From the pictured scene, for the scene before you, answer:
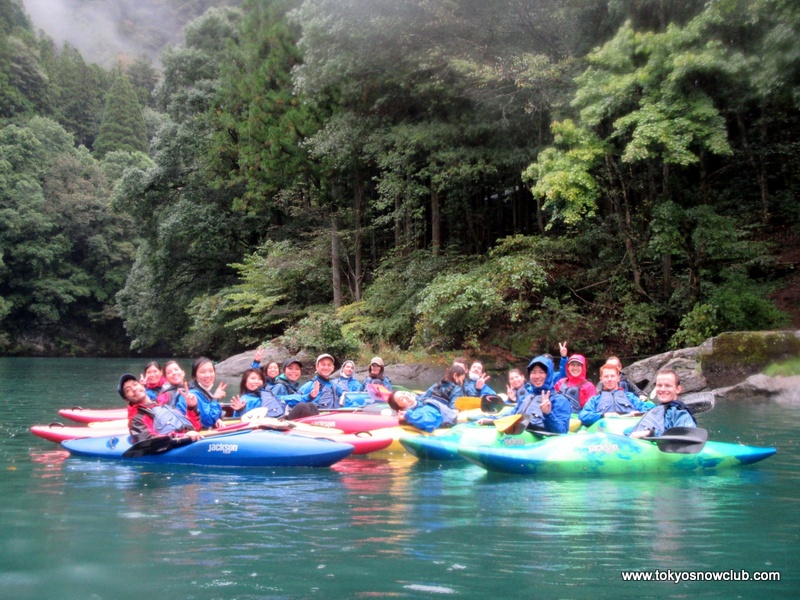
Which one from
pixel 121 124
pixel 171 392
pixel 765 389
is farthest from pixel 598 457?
pixel 121 124

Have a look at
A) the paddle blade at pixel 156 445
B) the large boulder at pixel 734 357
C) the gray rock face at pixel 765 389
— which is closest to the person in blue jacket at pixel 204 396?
the paddle blade at pixel 156 445

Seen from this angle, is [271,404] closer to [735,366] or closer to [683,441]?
[683,441]

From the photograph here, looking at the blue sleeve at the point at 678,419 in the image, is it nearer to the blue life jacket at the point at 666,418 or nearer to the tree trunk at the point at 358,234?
the blue life jacket at the point at 666,418

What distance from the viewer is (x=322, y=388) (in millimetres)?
8633

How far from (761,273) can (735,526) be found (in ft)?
40.6

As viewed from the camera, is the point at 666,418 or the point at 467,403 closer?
the point at 666,418

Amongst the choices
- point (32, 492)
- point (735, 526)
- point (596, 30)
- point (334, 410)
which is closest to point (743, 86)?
point (596, 30)

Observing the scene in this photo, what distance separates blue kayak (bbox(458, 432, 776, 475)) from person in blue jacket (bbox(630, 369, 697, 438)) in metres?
0.20

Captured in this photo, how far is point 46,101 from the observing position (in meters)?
44.1

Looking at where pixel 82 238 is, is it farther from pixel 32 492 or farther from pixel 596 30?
pixel 32 492

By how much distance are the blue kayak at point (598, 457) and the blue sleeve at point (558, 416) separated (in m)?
0.48

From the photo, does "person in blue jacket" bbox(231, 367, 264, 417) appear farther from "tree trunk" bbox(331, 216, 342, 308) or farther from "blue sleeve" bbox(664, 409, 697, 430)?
"tree trunk" bbox(331, 216, 342, 308)

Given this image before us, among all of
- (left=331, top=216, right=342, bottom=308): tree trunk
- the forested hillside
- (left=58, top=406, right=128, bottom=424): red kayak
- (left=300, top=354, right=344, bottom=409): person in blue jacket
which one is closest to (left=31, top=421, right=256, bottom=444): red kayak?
(left=58, top=406, right=128, bottom=424): red kayak

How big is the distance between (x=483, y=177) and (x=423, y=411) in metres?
11.3
